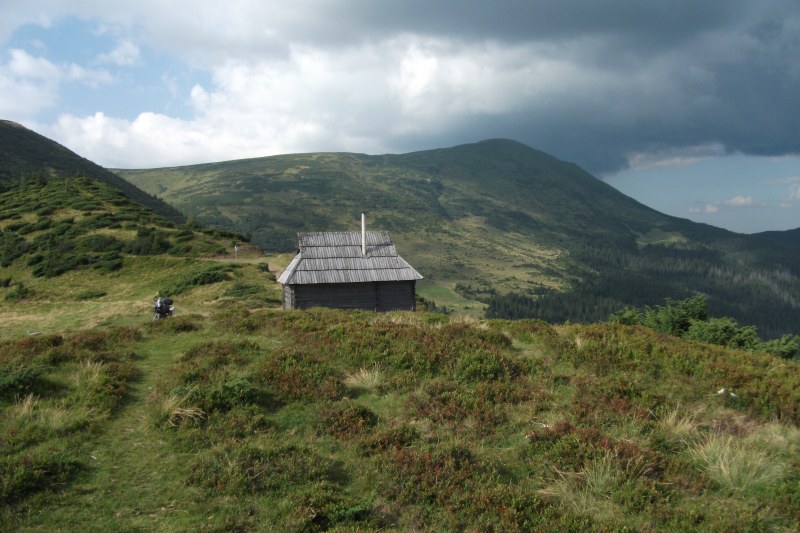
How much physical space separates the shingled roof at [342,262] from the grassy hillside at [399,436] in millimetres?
17058

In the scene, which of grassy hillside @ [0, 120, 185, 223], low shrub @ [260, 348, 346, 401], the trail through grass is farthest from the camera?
grassy hillside @ [0, 120, 185, 223]

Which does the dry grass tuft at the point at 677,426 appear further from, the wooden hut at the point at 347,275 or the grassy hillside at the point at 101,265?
the grassy hillside at the point at 101,265

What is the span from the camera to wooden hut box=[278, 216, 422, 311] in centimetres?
3159

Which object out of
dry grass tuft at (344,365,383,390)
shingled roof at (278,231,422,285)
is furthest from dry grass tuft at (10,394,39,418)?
shingled roof at (278,231,422,285)

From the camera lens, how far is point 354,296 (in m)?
32.7

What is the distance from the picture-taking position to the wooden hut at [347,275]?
104 feet

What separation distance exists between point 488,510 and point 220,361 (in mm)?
8580

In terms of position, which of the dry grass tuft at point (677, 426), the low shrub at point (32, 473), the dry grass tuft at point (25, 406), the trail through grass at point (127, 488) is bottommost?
the trail through grass at point (127, 488)

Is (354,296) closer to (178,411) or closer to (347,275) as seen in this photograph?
(347,275)

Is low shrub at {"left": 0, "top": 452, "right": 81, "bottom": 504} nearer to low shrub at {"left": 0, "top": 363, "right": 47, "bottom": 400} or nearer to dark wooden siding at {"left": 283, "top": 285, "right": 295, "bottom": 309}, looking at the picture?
low shrub at {"left": 0, "top": 363, "right": 47, "bottom": 400}

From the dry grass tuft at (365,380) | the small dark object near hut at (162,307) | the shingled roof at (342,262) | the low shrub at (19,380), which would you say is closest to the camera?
the low shrub at (19,380)

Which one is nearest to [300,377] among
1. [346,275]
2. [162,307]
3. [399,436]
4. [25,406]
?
[399,436]

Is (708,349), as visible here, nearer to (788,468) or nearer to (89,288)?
(788,468)

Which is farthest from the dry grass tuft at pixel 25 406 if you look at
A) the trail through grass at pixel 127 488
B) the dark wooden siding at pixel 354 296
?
the dark wooden siding at pixel 354 296
